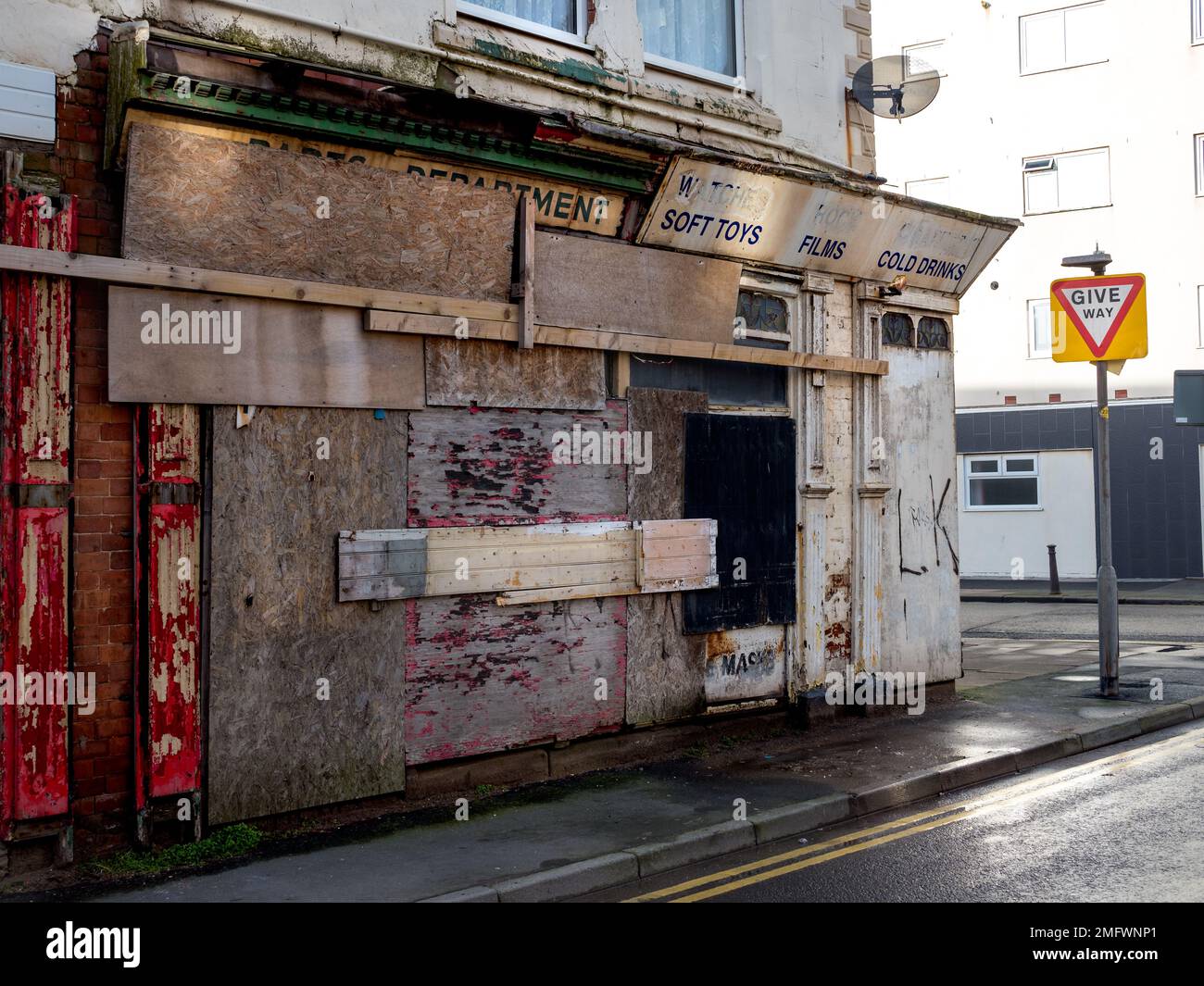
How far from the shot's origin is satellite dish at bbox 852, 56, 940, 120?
36.2 feet

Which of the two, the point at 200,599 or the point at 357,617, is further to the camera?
the point at 357,617

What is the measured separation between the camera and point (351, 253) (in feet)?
24.9

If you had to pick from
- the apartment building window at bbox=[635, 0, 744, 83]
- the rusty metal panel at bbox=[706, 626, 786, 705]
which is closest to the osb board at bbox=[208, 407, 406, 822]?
the rusty metal panel at bbox=[706, 626, 786, 705]

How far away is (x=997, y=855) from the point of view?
6.84 m

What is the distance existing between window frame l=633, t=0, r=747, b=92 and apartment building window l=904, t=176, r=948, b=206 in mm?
18714

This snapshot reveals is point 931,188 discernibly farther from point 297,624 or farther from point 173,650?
point 173,650

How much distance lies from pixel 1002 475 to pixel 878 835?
2112 cm

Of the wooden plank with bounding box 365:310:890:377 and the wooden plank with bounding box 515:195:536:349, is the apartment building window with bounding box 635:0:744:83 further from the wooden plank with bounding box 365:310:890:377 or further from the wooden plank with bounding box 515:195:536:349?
the wooden plank with bounding box 365:310:890:377

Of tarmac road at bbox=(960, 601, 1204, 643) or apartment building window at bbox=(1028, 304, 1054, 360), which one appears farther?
apartment building window at bbox=(1028, 304, 1054, 360)

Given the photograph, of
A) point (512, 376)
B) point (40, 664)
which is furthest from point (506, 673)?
point (40, 664)
